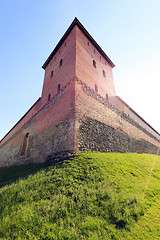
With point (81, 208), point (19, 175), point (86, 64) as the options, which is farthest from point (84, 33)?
point (81, 208)

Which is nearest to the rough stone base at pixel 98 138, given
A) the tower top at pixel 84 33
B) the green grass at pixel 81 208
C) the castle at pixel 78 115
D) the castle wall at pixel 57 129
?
the castle at pixel 78 115

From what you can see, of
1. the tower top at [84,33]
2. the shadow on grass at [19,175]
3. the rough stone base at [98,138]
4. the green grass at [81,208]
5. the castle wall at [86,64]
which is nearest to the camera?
the green grass at [81,208]

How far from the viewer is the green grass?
2.21m

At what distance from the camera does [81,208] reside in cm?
279

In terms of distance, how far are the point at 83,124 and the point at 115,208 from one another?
442 cm

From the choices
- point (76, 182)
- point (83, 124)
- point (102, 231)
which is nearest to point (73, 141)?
point (83, 124)

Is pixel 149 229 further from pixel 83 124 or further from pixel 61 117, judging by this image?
pixel 61 117

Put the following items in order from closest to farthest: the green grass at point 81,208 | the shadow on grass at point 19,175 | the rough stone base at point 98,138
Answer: the green grass at point 81,208 < the shadow on grass at point 19,175 < the rough stone base at point 98,138

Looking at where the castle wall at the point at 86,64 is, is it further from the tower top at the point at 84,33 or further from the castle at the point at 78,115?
the tower top at the point at 84,33

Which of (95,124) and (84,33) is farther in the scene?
(84,33)

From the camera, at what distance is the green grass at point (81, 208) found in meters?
2.21

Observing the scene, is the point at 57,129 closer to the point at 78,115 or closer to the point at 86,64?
the point at 78,115

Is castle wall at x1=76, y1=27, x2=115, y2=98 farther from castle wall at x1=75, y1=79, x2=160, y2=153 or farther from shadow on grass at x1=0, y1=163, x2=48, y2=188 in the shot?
shadow on grass at x1=0, y1=163, x2=48, y2=188

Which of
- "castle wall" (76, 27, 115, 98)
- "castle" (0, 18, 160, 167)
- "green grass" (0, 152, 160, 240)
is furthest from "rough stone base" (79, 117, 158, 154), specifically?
"castle wall" (76, 27, 115, 98)
